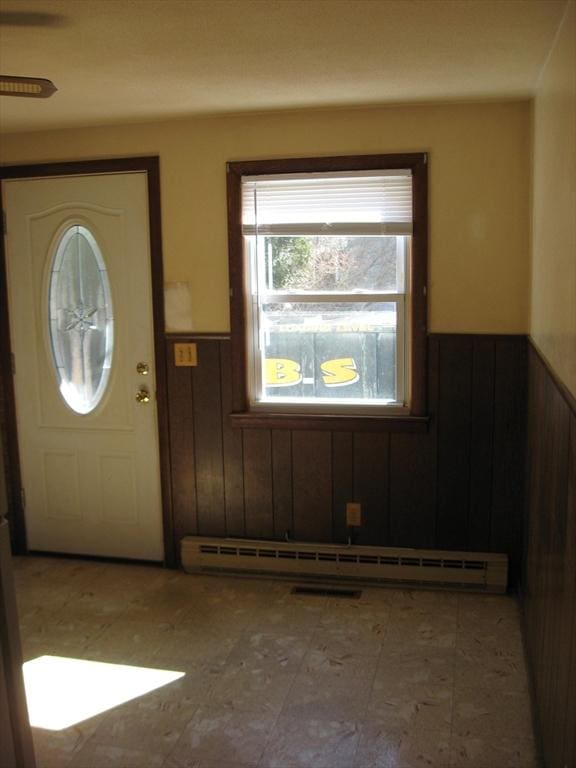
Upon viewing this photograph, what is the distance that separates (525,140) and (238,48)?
1556 mm

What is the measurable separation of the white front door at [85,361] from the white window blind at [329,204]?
2.01 feet

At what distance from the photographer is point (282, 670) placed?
9.97 ft

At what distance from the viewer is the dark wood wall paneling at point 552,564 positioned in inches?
74.0

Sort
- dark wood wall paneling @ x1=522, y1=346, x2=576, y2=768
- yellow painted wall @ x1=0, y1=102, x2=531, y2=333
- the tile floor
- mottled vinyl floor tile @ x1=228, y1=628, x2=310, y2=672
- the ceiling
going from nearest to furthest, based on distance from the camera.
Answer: dark wood wall paneling @ x1=522, y1=346, x2=576, y2=768
the ceiling
the tile floor
mottled vinyl floor tile @ x1=228, y1=628, x2=310, y2=672
yellow painted wall @ x1=0, y1=102, x2=531, y2=333

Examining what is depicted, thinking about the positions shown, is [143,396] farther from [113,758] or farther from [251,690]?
[113,758]

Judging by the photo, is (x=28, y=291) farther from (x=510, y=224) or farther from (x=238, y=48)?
(x=510, y=224)

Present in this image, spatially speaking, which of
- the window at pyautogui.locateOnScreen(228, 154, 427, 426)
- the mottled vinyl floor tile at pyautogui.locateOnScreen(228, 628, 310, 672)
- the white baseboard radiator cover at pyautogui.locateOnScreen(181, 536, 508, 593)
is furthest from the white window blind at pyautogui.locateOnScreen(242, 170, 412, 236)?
the mottled vinyl floor tile at pyautogui.locateOnScreen(228, 628, 310, 672)

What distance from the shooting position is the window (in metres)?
3.65

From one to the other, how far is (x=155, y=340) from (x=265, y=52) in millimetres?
1773

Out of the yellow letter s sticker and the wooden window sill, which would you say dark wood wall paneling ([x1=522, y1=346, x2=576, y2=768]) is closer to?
the wooden window sill

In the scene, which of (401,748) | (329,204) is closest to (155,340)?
(329,204)

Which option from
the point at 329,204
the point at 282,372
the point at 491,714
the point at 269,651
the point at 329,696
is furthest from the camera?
the point at 282,372

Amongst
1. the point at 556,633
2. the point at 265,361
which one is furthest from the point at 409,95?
the point at 556,633

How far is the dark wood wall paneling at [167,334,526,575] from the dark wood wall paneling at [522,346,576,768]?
45 centimetres
